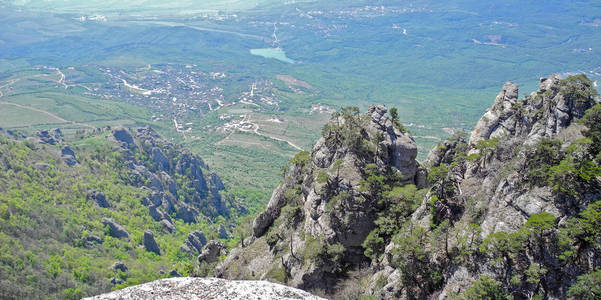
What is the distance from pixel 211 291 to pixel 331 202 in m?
15.9

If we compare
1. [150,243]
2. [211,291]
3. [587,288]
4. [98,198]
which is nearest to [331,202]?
[211,291]

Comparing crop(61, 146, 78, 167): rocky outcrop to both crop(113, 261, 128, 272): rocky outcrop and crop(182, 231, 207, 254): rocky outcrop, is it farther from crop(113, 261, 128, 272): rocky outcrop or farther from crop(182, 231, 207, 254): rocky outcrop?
crop(113, 261, 128, 272): rocky outcrop

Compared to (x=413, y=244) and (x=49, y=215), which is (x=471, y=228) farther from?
(x=49, y=215)

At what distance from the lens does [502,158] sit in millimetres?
37406

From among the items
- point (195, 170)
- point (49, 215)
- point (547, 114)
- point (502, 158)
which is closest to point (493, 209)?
point (502, 158)

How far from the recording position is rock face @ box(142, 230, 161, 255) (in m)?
92.8

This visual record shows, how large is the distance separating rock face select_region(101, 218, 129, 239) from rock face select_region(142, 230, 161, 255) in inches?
193

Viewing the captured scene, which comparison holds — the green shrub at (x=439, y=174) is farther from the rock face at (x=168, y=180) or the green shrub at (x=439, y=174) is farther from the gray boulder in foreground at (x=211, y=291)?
the rock face at (x=168, y=180)

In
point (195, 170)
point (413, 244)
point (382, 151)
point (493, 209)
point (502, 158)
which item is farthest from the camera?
point (195, 170)

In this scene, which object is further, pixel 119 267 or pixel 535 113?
pixel 119 267

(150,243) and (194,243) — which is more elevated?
(150,243)

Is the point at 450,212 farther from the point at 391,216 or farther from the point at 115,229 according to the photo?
the point at 115,229

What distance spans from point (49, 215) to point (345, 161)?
6838 cm

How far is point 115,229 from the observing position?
306ft
